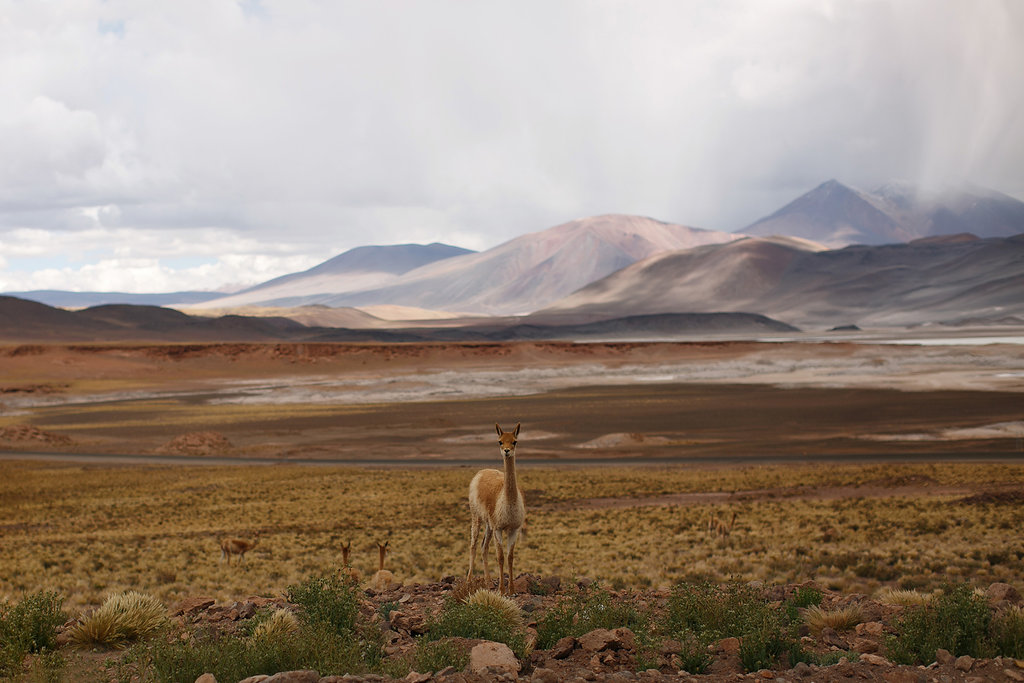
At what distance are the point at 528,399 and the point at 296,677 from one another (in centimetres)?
5521

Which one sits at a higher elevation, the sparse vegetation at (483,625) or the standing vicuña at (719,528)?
the sparse vegetation at (483,625)

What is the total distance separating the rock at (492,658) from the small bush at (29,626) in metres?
4.02

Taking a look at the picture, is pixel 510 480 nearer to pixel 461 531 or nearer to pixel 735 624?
pixel 735 624

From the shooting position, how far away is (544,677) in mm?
6355

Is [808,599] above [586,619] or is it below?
below

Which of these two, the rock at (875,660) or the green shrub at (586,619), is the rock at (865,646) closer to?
the rock at (875,660)

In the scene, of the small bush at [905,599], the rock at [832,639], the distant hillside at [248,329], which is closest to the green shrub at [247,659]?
the rock at [832,639]

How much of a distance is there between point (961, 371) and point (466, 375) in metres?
45.2

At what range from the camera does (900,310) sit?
19600 cm

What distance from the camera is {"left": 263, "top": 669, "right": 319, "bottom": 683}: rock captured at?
598 centimetres

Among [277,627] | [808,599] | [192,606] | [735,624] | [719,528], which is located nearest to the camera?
[277,627]

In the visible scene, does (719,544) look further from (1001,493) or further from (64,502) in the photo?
(64,502)

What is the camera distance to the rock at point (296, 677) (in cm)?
598

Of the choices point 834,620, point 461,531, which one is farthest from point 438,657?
point 461,531
